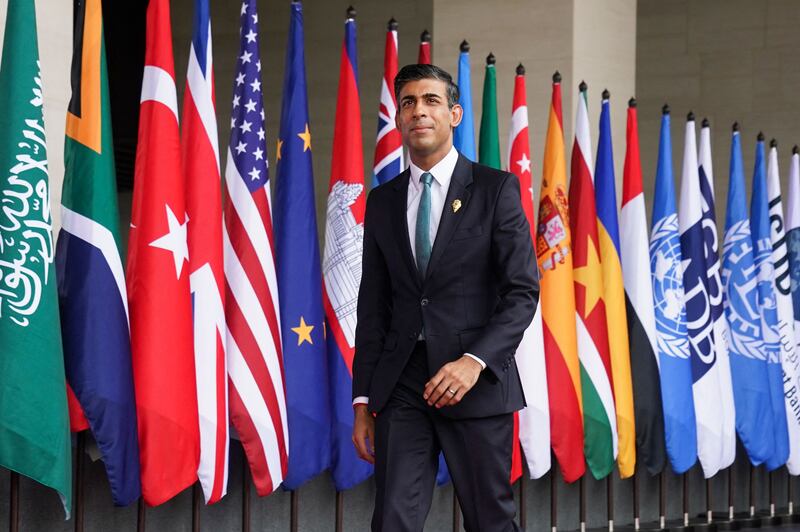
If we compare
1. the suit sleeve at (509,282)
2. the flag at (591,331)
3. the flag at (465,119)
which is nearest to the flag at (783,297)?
the flag at (591,331)

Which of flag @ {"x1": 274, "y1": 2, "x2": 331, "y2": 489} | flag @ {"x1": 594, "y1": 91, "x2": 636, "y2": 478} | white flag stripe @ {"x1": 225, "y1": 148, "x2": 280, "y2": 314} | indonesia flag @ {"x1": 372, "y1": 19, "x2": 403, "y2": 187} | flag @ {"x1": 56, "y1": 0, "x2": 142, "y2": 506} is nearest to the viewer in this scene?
flag @ {"x1": 56, "y1": 0, "x2": 142, "y2": 506}

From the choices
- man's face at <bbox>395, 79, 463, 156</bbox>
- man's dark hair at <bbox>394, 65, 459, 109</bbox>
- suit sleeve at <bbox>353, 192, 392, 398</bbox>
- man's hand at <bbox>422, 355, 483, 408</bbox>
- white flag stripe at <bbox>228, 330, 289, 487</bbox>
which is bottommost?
white flag stripe at <bbox>228, 330, 289, 487</bbox>

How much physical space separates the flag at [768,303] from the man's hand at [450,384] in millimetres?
4391

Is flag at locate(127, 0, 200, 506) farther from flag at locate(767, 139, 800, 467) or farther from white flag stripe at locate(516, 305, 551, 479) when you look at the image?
flag at locate(767, 139, 800, 467)

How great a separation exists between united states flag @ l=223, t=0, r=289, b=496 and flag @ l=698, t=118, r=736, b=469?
8.50 feet

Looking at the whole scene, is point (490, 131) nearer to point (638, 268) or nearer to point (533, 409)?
point (638, 268)

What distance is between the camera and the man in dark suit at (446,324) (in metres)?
2.93

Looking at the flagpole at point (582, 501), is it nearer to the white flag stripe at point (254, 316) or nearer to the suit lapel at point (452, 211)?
the white flag stripe at point (254, 316)

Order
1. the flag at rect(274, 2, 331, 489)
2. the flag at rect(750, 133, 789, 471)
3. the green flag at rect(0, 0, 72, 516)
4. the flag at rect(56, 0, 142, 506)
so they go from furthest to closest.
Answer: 1. the flag at rect(750, 133, 789, 471)
2. the flag at rect(274, 2, 331, 489)
3. the flag at rect(56, 0, 142, 506)
4. the green flag at rect(0, 0, 72, 516)

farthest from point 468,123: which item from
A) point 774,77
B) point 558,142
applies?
point 774,77

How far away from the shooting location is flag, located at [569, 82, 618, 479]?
5.79 m

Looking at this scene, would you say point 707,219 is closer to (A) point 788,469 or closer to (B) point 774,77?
(A) point 788,469

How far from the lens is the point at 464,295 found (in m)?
2.97

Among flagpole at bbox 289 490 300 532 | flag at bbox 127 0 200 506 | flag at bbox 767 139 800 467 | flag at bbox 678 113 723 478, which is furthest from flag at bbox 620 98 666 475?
flag at bbox 127 0 200 506
